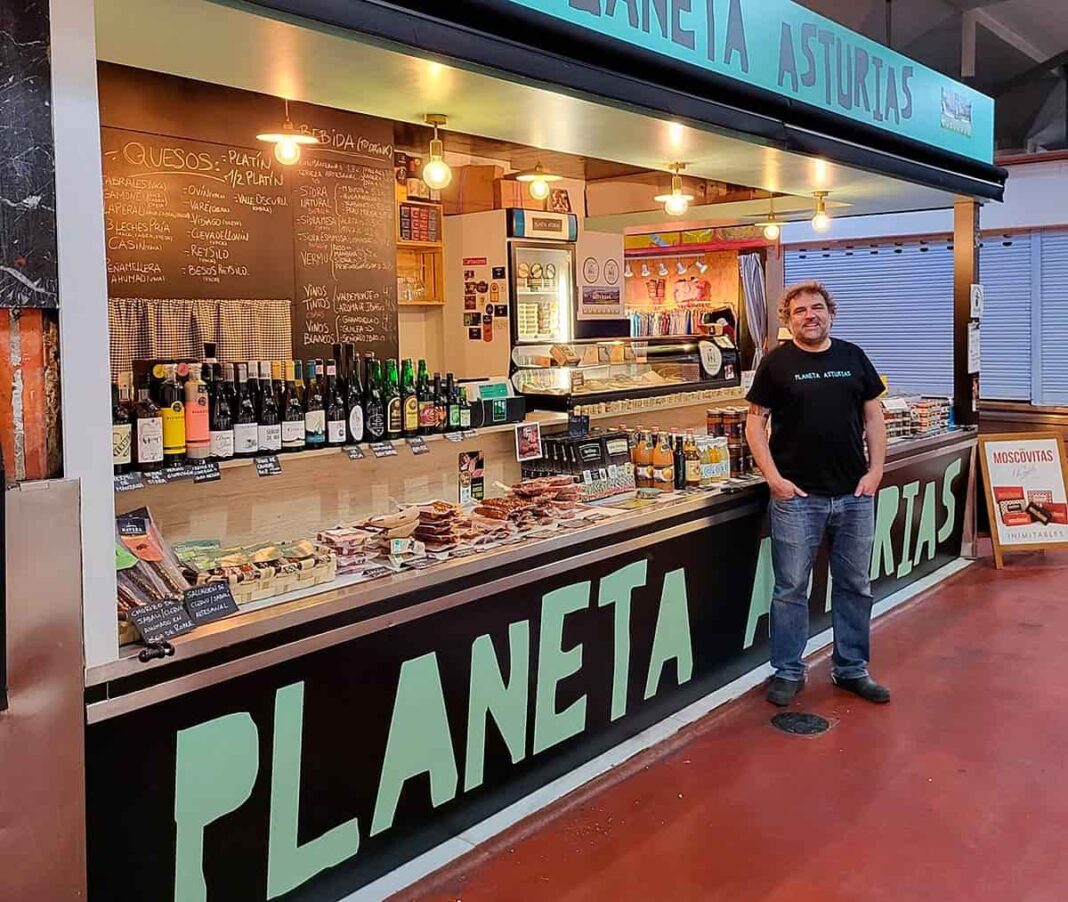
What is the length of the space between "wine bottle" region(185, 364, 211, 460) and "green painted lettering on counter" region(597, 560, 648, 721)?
5.26ft

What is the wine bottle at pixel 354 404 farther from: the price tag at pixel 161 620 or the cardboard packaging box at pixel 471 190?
the cardboard packaging box at pixel 471 190

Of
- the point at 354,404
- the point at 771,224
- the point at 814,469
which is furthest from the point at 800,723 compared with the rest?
the point at 771,224

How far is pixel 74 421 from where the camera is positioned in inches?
90.5

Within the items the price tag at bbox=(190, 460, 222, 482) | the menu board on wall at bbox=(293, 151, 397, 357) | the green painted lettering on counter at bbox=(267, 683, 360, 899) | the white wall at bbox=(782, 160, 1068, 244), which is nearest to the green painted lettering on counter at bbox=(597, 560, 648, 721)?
the green painted lettering on counter at bbox=(267, 683, 360, 899)

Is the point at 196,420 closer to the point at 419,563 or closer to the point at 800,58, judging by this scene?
the point at 419,563

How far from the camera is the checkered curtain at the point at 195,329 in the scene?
15.4ft

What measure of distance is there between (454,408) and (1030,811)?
255 cm

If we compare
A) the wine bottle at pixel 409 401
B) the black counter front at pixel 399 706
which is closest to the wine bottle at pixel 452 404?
the wine bottle at pixel 409 401

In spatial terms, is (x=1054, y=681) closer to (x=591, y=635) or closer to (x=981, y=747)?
(x=981, y=747)

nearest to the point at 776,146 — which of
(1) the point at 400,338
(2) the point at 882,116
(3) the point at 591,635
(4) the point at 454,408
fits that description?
(2) the point at 882,116

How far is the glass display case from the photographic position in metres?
5.19

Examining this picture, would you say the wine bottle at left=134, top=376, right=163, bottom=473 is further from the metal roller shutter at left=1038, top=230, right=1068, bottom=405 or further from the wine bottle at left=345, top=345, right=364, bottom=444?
the metal roller shutter at left=1038, top=230, right=1068, bottom=405

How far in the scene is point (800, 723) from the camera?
168 inches

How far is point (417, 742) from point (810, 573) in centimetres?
213
